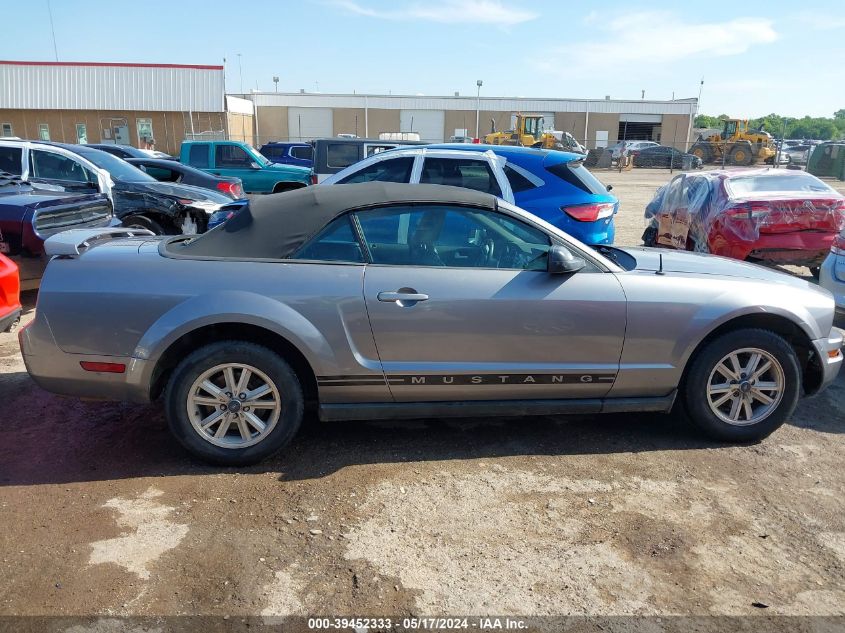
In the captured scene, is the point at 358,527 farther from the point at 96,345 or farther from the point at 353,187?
the point at 353,187

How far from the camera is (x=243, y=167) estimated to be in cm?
1628

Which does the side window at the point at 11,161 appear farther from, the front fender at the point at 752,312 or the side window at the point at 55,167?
the front fender at the point at 752,312

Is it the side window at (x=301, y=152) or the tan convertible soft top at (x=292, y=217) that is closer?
the tan convertible soft top at (x=292, y=217)

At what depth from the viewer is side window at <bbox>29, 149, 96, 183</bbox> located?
979cm

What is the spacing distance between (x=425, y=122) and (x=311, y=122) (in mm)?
8840

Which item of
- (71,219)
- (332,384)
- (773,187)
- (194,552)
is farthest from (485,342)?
(773,187)

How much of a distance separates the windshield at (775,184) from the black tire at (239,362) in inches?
271

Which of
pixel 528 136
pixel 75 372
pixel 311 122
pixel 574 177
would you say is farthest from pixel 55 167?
pixel 311 122

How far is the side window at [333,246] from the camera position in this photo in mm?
3953

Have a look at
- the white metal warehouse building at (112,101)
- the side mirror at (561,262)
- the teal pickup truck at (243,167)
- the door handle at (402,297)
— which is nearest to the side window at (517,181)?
the side mirror at (561,262)

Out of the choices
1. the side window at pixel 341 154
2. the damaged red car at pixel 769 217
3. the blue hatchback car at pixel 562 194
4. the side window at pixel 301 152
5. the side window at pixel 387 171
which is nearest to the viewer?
the blue hatchback car at pixel 562 194

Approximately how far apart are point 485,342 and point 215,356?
1.54 m

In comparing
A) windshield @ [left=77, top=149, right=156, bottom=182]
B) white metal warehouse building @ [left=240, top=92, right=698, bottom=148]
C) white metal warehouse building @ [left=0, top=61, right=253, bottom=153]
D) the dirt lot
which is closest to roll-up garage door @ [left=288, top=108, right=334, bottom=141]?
white metal warehouse building @ [left=240, top=92, right=698, bottom=148]

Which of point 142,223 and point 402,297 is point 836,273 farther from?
point 142,223
